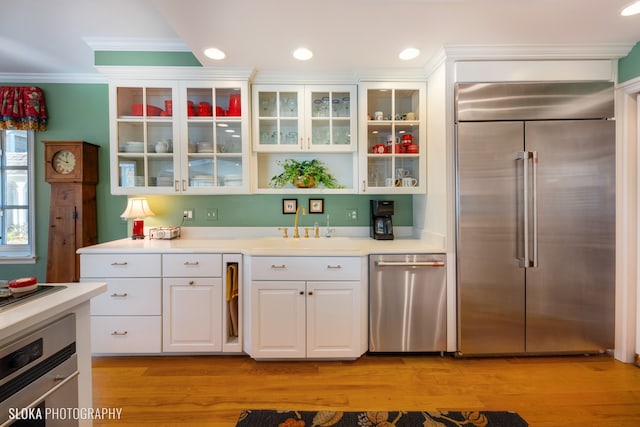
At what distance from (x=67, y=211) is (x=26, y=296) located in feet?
7.72

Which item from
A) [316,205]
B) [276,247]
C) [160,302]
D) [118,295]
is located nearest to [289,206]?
[316,205]

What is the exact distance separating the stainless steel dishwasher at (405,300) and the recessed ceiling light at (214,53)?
6.57 feet

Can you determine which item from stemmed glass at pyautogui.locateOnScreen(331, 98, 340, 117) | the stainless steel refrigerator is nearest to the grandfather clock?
stemmed glass at pyautogui.locateOnScreen(331, 98, 340, 117)

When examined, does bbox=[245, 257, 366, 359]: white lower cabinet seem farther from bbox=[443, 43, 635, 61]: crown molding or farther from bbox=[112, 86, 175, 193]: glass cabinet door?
bbox=[443, 43, 635, 61]: crown molding

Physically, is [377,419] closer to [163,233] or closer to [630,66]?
[163,233]

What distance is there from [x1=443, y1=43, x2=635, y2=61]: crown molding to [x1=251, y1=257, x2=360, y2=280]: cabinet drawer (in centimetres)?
177

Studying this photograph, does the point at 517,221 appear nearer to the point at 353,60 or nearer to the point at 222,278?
the point at 353,60

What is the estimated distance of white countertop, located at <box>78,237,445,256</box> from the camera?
233cm

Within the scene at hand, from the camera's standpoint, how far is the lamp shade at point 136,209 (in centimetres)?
279

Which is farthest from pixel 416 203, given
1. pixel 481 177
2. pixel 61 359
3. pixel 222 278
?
pixel 61 359

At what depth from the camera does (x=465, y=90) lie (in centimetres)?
233

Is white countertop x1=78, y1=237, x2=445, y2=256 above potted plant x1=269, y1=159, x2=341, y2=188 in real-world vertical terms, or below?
below

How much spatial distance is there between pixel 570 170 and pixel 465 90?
1010 mm

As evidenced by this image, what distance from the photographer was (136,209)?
9.24 ft
